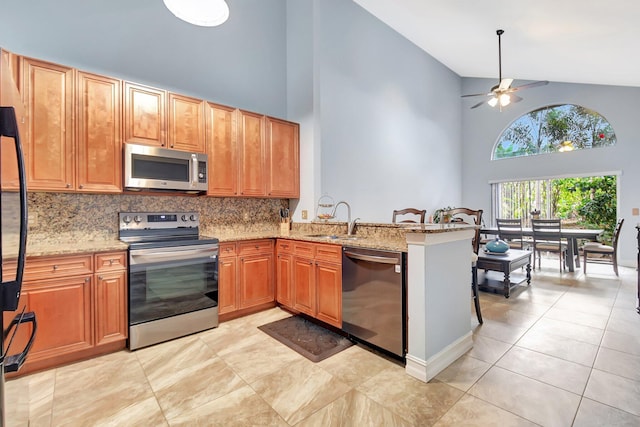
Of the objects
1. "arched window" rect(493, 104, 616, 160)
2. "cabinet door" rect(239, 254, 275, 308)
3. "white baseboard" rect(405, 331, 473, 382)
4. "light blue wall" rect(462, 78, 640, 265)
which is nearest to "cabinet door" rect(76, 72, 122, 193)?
"cabinet door" rect(239, 254, 275, 308)

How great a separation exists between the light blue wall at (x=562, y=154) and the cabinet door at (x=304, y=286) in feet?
19.9

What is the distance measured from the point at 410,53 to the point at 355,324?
18.2 ft

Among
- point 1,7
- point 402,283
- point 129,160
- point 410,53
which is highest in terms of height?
point 410,53

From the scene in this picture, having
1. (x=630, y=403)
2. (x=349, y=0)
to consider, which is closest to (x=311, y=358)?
(x=630, y=403)

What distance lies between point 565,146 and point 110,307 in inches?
322

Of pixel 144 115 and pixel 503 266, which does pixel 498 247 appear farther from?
pixel 144 115

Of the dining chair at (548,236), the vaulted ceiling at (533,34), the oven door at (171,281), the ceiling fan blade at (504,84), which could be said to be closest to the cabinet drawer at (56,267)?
the oven door at (171,281)

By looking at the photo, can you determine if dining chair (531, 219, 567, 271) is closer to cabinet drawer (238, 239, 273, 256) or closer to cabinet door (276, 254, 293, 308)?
cabinet door (276, 254, 293, 308)

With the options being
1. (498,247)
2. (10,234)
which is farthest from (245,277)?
(498,247)

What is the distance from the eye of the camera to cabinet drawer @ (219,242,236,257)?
3.03m

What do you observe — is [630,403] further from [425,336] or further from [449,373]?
[425,336]

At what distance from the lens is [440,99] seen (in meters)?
6.84

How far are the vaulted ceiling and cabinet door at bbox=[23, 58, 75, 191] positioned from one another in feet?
13.9

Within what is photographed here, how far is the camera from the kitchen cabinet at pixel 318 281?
2691 millimetres
